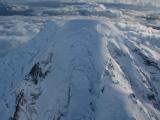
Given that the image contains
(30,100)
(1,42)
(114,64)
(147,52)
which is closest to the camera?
(30,100)

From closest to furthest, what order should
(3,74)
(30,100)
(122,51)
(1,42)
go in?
1. (30,100)
2. (122,51)
3. (3,74)
4. (1,42)

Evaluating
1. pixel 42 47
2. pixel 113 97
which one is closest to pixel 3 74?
pixel 42 47

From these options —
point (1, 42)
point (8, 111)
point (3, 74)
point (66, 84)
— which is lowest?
point (1, 42)

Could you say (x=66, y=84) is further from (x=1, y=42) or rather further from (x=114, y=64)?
(x=1, y=42)

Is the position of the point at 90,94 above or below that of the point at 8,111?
above

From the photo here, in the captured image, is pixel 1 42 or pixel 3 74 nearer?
pixel 3 74
